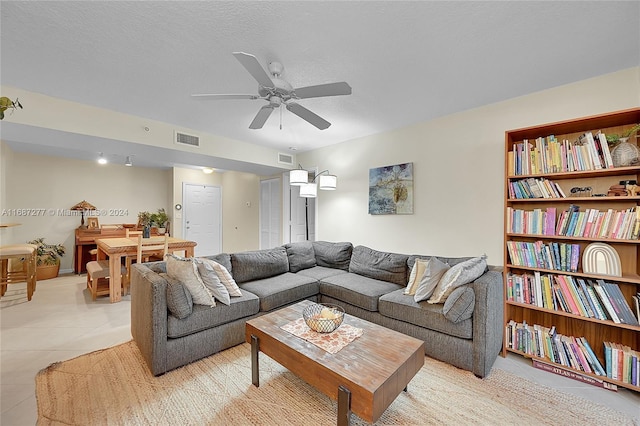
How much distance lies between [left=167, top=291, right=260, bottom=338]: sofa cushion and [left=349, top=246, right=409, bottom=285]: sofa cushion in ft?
4.70

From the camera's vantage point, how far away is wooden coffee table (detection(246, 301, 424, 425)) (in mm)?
1354

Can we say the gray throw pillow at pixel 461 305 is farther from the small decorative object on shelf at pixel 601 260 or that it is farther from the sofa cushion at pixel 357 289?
the small decorative object on shelf at pixel 601 260

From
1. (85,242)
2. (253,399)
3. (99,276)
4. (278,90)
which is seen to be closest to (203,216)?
(85,242)

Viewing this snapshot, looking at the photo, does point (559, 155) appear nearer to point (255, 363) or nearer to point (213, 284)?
point (255, 363)

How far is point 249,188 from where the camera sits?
648 cm

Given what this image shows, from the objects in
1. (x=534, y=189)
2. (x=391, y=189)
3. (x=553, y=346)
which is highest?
(x=391, y=189)

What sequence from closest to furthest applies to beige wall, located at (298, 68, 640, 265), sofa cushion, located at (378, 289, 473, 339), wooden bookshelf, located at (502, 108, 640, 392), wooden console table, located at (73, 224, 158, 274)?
1. wooden bookshelf, located at (502, 108, 640, 392)
2. sofa cushion, located at (378, 289, 473, 339)
3. beige wall, located at (298, 68, 640, 265)
4. wooden console table, located at (73, 224, 158, 274)

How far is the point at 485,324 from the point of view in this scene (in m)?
2.05

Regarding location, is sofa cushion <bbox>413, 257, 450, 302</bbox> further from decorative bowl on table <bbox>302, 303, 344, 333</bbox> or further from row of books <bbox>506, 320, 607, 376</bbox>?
decorative bowl on table <bbox>302, 303, 344, 333</bbox>

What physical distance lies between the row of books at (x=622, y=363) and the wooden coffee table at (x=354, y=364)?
1.53m

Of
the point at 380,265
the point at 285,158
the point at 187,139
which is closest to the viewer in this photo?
the point at 380,265

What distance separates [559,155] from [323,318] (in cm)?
244

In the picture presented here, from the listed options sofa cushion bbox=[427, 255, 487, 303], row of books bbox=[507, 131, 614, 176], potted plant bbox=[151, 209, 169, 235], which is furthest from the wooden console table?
row of books bbox=[507, 131, 614, 176]

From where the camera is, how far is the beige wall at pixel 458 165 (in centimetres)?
239
